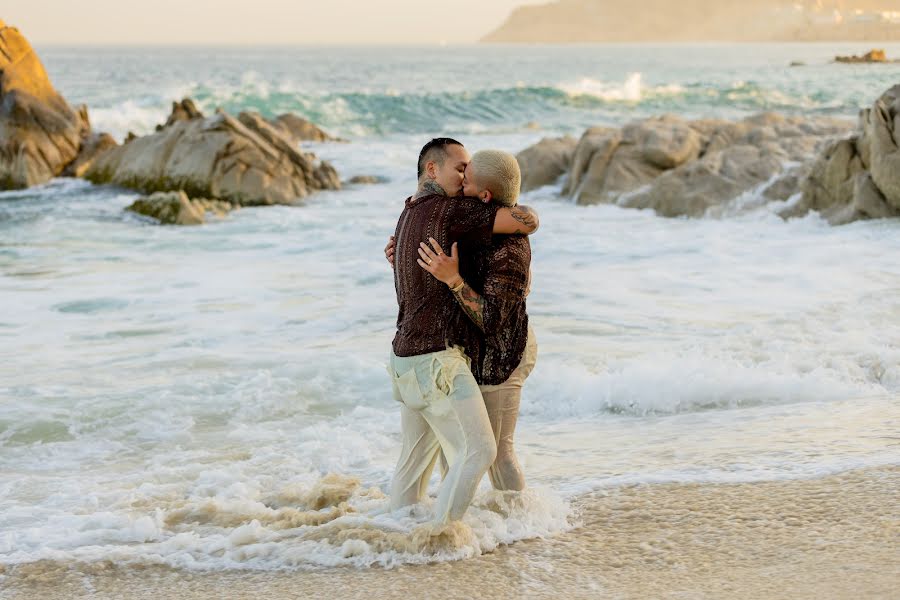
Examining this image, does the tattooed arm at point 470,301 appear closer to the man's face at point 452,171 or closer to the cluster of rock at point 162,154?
the man's face at point 452,171

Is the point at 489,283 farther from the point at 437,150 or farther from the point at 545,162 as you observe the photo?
the point at 545,162

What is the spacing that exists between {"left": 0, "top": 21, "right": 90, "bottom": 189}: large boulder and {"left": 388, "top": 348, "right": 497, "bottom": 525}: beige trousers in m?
18.9

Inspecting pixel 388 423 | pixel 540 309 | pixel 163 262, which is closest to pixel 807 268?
pixel 540 309

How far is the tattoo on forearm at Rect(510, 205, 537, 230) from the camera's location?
4.18 metres

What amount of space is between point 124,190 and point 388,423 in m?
14.9

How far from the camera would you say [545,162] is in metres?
20.2

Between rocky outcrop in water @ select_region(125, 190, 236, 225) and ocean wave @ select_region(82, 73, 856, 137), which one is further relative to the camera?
ocean wave @ select_region(82, 73, 856, 137)

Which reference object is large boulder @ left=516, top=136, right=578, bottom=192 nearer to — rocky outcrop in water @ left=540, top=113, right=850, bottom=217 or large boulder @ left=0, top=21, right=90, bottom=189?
rocky outcrop in water @ left=540, top=113, right=850, bottom=217

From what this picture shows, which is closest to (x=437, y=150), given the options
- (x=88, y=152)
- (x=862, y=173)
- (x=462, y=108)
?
(x=862, y=173)

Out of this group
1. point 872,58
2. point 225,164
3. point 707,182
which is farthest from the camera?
point 872,58

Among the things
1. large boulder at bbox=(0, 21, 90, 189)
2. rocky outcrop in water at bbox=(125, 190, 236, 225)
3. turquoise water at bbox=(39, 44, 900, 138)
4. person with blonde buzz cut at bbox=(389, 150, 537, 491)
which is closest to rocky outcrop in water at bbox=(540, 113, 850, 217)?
rocky outcrop in water at bbox=(125, 190, 236, 225)

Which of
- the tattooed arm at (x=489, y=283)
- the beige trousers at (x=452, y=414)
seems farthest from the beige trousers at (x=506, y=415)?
the tattooed arm at (x=489, y=283)

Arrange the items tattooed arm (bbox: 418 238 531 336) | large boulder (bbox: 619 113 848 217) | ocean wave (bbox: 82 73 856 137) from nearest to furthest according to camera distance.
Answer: tattooed arm (bbox: 418 238 531 336) < large boulder (bbox: 619 113 848 217) < ocean wave (bbox: 82 73 856 137)

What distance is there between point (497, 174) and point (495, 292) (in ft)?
1.52
